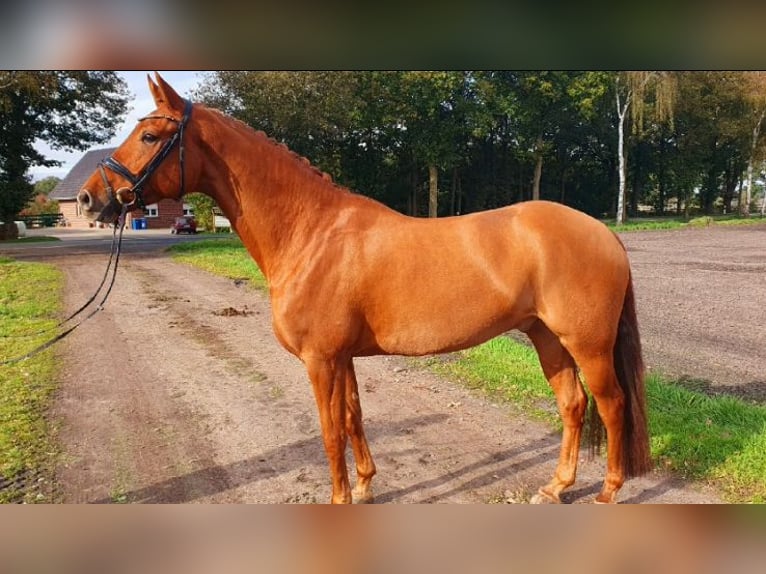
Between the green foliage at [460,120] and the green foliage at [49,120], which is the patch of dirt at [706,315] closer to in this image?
the green foliage at [460,120]

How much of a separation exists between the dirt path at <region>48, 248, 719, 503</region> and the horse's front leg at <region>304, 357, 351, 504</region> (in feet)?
1.21

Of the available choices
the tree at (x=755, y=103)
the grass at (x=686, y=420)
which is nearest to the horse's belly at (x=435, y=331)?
the grass at (x=686, y=420)

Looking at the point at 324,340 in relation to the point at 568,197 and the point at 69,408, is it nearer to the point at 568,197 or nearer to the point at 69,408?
the point at 69,408

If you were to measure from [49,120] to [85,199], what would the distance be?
16.6 m

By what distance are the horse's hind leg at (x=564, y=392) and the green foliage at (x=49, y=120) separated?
483 inches

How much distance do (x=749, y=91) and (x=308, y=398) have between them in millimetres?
21338

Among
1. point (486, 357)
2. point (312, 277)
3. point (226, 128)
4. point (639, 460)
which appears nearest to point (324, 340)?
point (312, 277)

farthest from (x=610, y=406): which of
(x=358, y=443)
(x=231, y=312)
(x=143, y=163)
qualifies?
(x=231, y=312)

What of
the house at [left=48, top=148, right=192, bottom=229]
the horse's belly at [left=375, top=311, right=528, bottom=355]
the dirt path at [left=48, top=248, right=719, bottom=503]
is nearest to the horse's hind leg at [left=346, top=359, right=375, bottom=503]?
the dirt path at [left=48, top=248, right=719, bottom=503]

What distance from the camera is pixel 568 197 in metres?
18.3

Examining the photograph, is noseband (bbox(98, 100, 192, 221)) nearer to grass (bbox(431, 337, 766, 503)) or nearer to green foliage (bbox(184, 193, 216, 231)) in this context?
grass (bbox(431, 337, 766, 503))

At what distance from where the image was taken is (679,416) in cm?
391

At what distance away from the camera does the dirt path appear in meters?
3.12

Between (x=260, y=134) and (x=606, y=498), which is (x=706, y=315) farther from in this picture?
(x=260, y=134)
